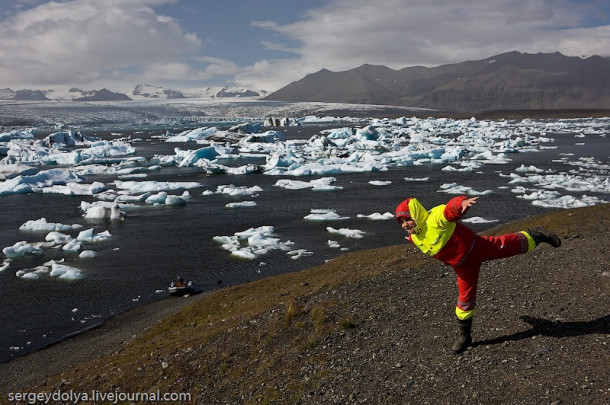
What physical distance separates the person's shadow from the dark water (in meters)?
12.1

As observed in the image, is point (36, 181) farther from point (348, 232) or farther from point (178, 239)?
point (348, 232)

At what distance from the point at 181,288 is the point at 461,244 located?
40.6 feet

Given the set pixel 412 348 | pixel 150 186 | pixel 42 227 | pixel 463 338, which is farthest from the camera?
pixel 150 186

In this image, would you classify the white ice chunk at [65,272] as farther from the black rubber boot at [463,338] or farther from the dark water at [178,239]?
the black rubber boot at [463,338]

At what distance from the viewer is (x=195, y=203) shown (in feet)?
98.5

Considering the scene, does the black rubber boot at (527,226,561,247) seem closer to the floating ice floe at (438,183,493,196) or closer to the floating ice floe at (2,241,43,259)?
the floating ice floe at (2,241,43,259)

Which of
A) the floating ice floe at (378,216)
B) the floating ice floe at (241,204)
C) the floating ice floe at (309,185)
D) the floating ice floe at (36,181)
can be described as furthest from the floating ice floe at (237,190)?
the floating ice floe at (36,181)

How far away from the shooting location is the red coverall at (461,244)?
5.13 m

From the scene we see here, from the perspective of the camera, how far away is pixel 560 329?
557cm

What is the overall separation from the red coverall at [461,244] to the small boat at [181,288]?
12.0 m

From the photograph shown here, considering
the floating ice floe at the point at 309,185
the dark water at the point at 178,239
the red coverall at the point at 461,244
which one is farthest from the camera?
the floating ice floe at the point at 309,185

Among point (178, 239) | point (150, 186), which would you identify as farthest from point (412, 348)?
point (150, 186)

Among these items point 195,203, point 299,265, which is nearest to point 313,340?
point 299,265

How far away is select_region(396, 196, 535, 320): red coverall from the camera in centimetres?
513
